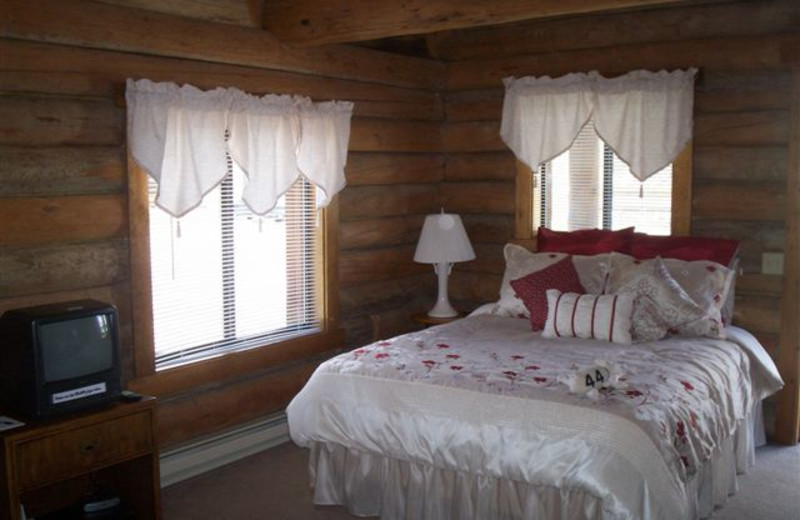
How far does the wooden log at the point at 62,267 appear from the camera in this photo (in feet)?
11.5

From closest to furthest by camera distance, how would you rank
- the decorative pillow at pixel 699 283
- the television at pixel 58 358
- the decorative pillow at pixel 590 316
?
the television at pixel 58 358 → the decorative pillow at pixel 590 316 → the decorative pillow at pixel 699 283

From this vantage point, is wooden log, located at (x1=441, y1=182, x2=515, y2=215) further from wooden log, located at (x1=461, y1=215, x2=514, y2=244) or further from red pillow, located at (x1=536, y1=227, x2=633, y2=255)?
red pillow, located at (x1=536, y1=227, x2=633, y2=255)

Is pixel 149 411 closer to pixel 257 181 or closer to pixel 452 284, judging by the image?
pixel 257 181

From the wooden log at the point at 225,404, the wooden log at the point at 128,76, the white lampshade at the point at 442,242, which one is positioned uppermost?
the wooden log at the point at 128,76

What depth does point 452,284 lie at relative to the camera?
5980 millimetres

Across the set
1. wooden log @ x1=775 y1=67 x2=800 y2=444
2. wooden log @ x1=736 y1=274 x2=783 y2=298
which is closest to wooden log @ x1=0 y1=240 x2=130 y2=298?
wooden log @ x1=736 y1=274 x2=783 y2=298

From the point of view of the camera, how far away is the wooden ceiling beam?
371cm

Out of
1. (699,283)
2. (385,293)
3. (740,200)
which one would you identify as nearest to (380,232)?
(385,293)

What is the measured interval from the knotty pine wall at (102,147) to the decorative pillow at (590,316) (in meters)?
1.45

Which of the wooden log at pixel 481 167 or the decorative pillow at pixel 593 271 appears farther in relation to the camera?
the wooden log at pixel 481 167

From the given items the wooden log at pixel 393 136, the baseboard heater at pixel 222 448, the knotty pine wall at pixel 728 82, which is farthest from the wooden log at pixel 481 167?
the baseboard heater at pixel 222 448

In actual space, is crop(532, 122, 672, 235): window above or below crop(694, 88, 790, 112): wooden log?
below

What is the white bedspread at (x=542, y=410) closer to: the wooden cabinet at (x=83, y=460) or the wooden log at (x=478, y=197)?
the wooden cabinet at (x=83, y=460)

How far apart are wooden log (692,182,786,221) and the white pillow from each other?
2.17ft
